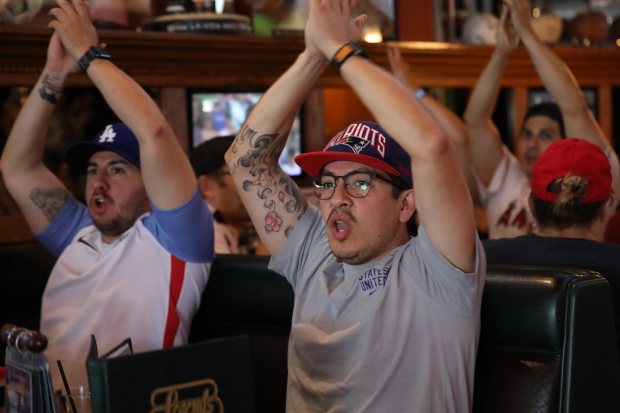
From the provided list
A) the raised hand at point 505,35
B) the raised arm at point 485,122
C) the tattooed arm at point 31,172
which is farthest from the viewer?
the raised arm at point 485,122

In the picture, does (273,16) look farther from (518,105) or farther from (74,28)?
(74,28)

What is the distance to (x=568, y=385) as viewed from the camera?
211 centimetres

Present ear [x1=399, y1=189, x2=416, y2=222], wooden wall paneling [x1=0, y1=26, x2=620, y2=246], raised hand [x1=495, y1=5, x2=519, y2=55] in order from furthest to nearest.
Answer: raised hand [x1=495, y1=5, x2=519, y2=55] < wooden wall paneling [x1=0, y1=26, x2=620, y2=246] < ear [x1=399, y1=189, x2=416, y2=222]

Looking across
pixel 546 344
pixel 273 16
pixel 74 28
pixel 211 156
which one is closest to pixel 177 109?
pixel 211 156

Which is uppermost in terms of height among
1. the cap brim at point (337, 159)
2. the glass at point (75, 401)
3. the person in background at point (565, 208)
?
the cap brim at point (337, 159)

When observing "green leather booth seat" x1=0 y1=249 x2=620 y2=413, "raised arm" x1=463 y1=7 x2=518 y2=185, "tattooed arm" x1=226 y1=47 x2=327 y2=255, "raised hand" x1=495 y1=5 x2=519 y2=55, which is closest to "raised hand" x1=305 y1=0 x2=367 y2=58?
"tattooed arm" x1=226 y1=47 x2=327 y2=255

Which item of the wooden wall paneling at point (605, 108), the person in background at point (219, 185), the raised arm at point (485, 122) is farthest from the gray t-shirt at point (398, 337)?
the wooden wall paneling at point (605, 108)

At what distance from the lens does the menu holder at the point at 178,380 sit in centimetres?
156

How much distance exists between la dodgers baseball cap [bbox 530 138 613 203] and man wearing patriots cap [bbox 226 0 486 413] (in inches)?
25.5

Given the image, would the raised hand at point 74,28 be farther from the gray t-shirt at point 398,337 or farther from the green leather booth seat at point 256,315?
the gray t-shirt at point 398,337

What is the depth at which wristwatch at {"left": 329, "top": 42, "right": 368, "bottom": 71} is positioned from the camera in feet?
6.97

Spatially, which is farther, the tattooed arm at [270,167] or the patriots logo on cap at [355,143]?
the tattooed arm at [270,167]

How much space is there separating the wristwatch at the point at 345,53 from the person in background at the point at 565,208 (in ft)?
2.65

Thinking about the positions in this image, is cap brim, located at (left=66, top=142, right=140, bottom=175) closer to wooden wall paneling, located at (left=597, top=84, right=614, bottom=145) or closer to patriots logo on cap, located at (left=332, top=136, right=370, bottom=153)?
patriots logo on cap, located at (left=332, top=136, right=370, bottom=153)
